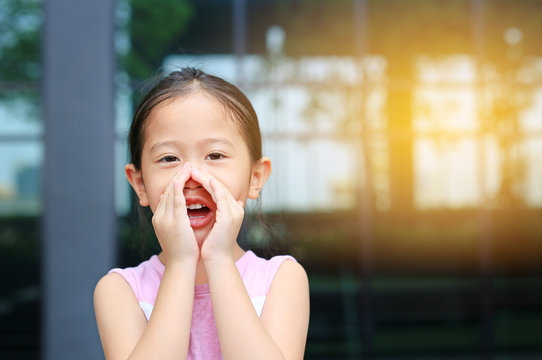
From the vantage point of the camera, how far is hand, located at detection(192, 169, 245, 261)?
1.18 m

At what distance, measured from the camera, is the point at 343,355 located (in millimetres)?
6953

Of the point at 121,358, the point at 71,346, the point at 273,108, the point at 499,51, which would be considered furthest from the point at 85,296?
the point at 499,51

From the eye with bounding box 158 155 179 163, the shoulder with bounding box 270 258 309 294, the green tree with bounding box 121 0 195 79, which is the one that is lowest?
the shoulder with bounding box 270 258 309 294

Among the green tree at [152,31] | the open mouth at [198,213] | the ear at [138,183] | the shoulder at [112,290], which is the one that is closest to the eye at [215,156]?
the open mouth at [198,213]

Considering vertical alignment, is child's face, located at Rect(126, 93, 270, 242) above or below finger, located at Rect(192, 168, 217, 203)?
above

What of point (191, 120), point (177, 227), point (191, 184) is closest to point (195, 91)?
point (191, 120)

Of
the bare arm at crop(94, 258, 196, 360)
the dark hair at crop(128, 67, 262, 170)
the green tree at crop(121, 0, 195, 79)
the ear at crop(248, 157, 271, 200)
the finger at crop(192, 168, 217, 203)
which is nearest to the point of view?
the bare arm at crop(94, 258, 196, 360)

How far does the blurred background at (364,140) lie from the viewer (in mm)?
6629

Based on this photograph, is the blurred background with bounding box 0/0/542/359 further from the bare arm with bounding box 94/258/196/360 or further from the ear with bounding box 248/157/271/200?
the bare arm with bounding box 94/258/196/360

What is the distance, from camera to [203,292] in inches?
51.9

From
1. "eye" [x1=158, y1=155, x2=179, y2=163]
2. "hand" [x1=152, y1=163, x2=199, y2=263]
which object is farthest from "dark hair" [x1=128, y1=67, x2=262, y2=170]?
"hand" [x1=152, y1=163, x2=199, y2=263]

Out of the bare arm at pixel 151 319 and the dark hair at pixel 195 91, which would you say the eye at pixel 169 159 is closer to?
the dark hair at pixel 195 91

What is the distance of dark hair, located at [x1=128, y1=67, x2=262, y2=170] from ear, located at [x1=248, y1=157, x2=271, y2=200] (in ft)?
0.07

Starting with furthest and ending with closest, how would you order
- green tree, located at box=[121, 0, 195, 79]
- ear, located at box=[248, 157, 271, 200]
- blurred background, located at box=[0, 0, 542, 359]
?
blurred background, located at box=[0, 0, 542, 359], green tree, located at box=[121, 0, 195, 79], ear, located at box=[248, 157, 271, 200]
